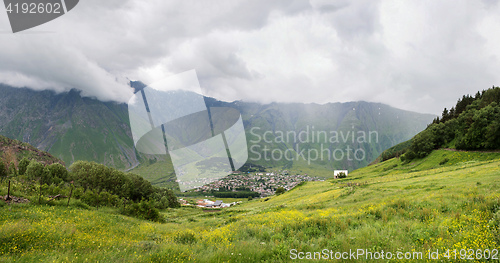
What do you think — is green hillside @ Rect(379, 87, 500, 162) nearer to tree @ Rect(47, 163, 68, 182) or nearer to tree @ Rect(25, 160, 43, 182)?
tree @ Rect(47, 163, 68, 182)

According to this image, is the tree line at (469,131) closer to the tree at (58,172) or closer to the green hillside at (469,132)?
the green hillside at (469,132)

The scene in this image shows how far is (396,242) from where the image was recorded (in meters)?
7.12

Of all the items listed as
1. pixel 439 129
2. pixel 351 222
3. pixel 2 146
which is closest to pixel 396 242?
pixel 351 222

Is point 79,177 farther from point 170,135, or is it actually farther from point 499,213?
point 499,213

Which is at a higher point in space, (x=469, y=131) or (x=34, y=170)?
(x=34, y=170)

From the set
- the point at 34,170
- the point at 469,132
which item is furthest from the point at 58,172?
the point at 469,132

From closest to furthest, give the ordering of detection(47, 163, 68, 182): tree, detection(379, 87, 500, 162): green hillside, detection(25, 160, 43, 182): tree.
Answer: detection(379, 87, 500, 162): green hillside < detection(25, 160, 43, 182): tree < detection(47, 163, 68, 182): tree

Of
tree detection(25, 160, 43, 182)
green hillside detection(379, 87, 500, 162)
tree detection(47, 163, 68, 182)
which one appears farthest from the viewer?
tree detection(47, 163, 68, 182)

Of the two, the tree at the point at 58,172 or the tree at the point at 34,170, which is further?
the tree at the point at 58,172

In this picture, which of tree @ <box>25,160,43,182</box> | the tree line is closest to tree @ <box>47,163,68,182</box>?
tree @ <box>25,160,43,182</box>

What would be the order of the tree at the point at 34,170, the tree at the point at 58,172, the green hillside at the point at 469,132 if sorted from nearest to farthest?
the green hillside at the point at 469,132 < the tree at the point at 34,170 < the tree at the point at 58,172

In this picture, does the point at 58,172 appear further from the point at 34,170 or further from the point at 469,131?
the point at 469,131

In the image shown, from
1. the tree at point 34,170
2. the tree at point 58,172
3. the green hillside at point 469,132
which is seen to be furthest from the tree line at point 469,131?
the tree at point 34,170

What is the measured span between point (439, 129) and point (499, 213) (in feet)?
257
